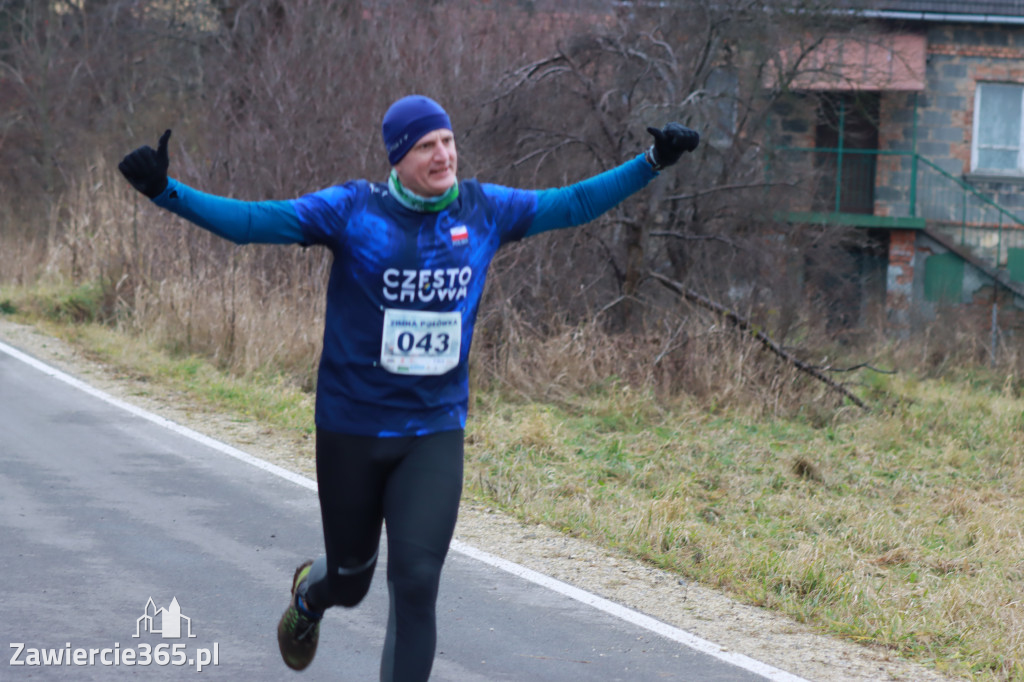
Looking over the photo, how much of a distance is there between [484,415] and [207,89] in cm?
1269

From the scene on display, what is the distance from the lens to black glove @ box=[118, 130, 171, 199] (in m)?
3.27

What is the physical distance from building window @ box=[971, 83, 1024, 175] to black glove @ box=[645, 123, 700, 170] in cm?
A: 2054

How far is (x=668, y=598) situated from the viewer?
5.59 metres

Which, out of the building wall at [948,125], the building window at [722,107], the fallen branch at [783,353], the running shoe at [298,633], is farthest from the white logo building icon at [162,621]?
the building wall at [948,125]

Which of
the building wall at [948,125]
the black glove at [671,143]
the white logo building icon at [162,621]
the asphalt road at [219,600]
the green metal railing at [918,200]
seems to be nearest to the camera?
the black glove at [671,143]

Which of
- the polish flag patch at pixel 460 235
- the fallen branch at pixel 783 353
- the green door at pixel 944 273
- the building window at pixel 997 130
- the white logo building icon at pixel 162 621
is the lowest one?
the white logo building icon at pixel 162 621

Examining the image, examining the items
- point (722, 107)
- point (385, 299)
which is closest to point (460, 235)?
point (385, 299)

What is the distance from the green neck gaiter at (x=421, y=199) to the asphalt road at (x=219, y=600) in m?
1.85

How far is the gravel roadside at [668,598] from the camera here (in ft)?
15.7

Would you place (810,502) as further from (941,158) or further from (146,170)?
(941,158)

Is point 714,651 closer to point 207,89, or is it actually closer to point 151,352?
point 151,352

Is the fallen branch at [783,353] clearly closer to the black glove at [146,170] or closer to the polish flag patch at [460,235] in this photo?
the polish flag patch at [460,235]

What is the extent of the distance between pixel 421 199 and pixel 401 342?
1.41 ft

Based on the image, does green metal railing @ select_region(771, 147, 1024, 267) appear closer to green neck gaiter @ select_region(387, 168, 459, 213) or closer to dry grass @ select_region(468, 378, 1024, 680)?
dry grass @ select_region(468, 378, 1024, 680)
